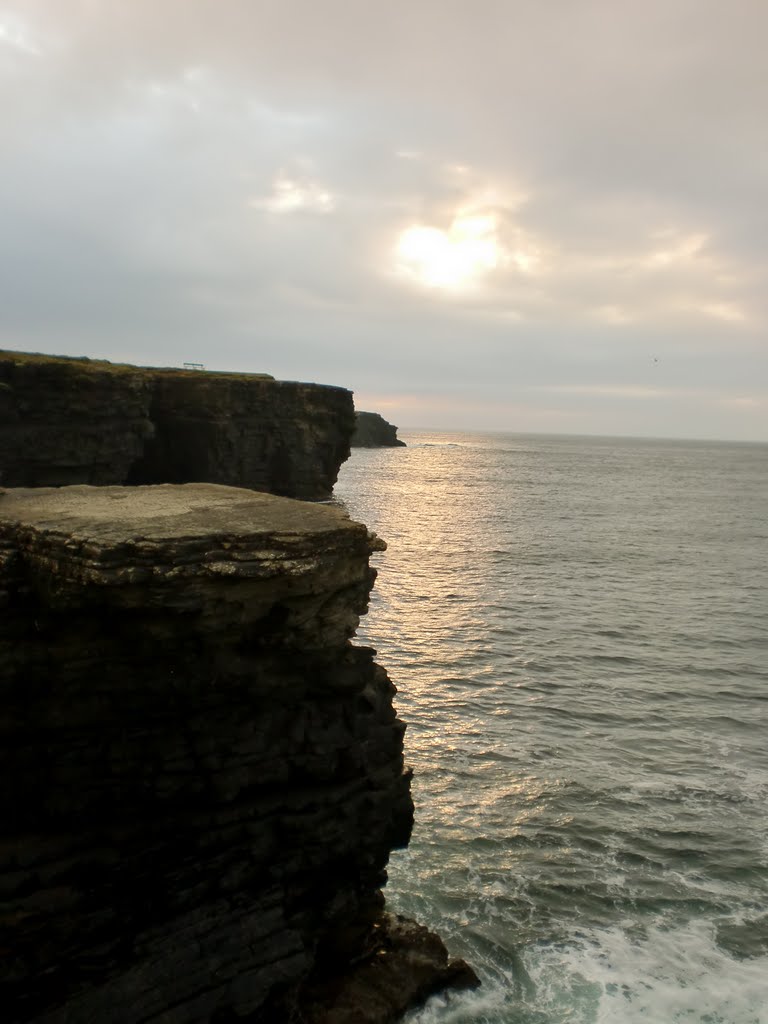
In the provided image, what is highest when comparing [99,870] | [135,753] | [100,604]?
[100,604]

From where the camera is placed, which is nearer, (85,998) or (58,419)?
(85,998)

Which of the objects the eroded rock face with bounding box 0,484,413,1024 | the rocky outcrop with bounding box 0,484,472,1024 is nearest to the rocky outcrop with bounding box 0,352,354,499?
the rocky outcrop with bounding box 0,484,472,1024

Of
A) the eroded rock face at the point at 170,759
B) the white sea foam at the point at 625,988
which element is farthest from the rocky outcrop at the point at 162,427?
the white sea foam at the point at 625,988

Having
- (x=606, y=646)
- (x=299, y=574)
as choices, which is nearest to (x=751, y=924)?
(x=299, y=574)

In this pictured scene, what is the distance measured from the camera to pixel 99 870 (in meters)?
11.7

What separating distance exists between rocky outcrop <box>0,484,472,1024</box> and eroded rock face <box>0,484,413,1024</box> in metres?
0.03

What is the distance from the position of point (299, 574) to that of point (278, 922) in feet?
20.3

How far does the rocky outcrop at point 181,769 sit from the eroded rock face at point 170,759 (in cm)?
3

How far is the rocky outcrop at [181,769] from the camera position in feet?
37.4

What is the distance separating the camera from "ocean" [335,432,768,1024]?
49.0 ft

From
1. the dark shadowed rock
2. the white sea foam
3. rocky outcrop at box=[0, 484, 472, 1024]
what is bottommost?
the white sea foam

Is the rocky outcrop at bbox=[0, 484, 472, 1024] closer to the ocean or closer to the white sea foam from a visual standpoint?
the white sea foam

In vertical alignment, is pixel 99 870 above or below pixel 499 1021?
above

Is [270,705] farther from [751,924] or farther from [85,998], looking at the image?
[751,924]
